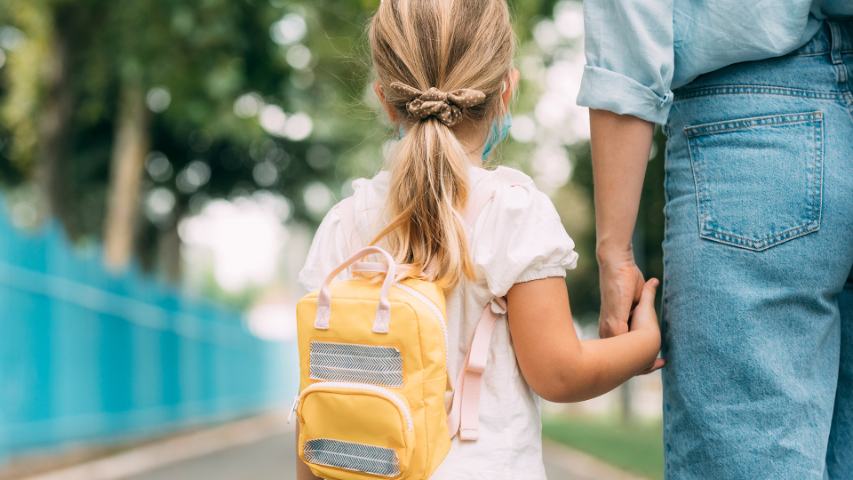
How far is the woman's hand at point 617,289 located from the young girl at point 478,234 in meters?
0.03

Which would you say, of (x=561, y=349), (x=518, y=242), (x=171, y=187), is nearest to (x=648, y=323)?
(x=561, y=349)

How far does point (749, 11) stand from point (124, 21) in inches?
365

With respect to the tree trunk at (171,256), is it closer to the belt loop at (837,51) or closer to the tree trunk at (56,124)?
the tree trunk at (56,124)

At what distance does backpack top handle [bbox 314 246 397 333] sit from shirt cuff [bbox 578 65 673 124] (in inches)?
20.4

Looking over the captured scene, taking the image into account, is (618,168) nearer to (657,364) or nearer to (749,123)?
(749,123)

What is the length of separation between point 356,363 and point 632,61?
803 millimetres

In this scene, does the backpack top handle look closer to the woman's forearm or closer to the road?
the woman's forearm

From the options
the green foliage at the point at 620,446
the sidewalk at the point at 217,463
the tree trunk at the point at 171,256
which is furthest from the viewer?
the tree trunk at the point at 171,256

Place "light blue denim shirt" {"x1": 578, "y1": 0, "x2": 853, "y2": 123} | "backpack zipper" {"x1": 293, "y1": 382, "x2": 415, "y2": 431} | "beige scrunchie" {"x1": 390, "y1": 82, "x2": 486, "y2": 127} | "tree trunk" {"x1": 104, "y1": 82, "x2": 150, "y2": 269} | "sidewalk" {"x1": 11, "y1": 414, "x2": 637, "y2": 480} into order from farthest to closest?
1. "tree trunk" {"x1": 104, "y1": 82, "x2": 150, "y2": 269}
2. "sidewalk" {"x1": 11, "y1": 414, "x2": 637, "y2": 480}
3. "beige scrunchie" {"x1": 390, "y1": 82, "x2": 486, "y2": 127}
4. "light blue denim shirt" {"x1": 578, "y1": 0, "x2": 853, "y2": 123}
5. "backpack zipper" {"x1": 293, "y1": 382, "x2": 415, "y2": 431}

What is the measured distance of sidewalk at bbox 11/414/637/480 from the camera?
28.2 ft

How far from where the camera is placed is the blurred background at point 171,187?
8516 mm

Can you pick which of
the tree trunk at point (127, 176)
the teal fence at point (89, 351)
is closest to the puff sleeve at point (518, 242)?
the teal fence at point (89, 351)

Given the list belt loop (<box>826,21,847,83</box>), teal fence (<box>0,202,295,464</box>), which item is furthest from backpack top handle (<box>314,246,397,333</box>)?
teal fence (<box>0,202,295,464</box>)

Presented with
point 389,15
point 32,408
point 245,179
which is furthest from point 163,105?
point 389,15
